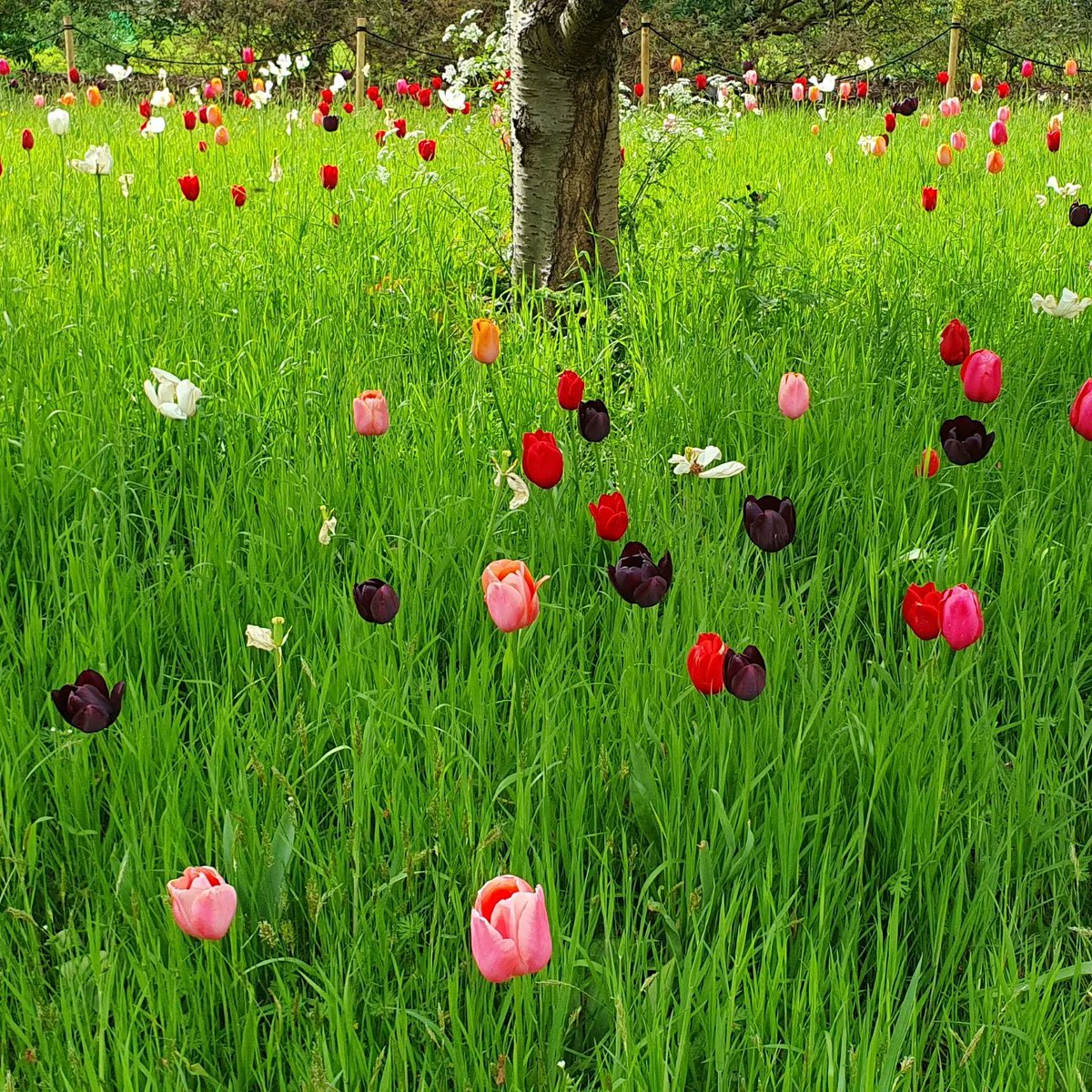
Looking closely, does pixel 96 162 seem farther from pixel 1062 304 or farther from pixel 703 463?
pixel 1062 304

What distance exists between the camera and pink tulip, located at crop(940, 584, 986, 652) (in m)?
1.56

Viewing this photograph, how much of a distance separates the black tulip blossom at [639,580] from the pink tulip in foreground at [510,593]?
14 cm

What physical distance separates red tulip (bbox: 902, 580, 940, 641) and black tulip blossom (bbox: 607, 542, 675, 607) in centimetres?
33

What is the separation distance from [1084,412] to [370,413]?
4.24 feet

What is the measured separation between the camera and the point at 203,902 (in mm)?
1138

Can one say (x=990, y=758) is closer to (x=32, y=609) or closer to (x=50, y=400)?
(x=32, y=609)

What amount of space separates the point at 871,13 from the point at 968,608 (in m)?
14.8

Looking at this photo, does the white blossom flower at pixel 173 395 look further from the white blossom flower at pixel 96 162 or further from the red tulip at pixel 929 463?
the white blossom flower at pixel 96 162

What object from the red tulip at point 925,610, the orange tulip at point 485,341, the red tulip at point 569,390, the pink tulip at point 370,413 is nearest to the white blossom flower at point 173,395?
the pink tulip at point 370,413

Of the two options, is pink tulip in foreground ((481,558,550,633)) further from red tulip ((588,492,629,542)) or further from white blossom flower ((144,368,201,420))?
white blossom flower ((144,368,201,420))

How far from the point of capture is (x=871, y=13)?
→ 14383mm

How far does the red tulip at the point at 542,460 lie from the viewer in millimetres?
1891

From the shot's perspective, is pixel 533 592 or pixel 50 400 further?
pixel 50 400

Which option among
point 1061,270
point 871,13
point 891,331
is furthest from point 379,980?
point 871,13
